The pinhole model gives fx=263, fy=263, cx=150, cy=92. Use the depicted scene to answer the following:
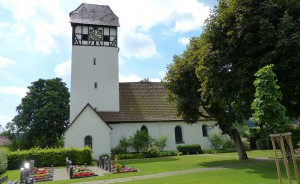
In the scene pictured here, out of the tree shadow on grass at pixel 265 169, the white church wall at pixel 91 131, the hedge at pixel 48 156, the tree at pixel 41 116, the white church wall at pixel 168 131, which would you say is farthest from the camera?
the tree at pixel 41 116

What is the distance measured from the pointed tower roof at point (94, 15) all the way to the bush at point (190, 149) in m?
20.1

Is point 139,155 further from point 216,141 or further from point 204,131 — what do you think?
point 204,131

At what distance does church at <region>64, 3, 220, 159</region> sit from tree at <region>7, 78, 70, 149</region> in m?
8.70

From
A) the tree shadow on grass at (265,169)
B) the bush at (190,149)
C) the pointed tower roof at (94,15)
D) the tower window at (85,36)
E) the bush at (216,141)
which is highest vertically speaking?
the pointed tower roof at (94,15)

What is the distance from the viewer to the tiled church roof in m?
37.0

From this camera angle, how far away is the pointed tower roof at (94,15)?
126 feet

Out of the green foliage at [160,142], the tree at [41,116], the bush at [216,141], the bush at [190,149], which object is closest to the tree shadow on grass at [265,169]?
the bush at [190,149]

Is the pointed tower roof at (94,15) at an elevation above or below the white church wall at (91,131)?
above

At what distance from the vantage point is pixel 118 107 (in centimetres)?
3803

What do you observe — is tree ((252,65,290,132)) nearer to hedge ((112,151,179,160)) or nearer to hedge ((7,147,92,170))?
hedge ((7,147,92,170))

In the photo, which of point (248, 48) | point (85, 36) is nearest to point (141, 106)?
point (85, 36)

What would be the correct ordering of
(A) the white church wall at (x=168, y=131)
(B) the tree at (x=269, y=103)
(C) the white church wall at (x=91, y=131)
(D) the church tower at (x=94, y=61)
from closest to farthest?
(B) the tree at (x=269, y=103) → (C) the white church wall at (x=91, y=131) → (A) the white church wall at (x=168, y=131) → (D) the church tower at (x=94, y=61)

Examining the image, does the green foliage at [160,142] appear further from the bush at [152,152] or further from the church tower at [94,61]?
the church tower at [94,61]

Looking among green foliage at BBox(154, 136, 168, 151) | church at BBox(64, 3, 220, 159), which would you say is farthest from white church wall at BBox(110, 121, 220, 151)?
green foliage at BBox(154, 136, 168, 151)
